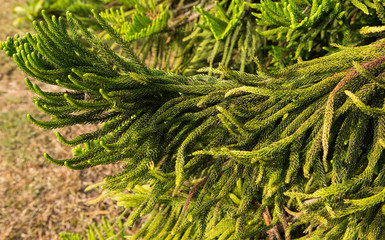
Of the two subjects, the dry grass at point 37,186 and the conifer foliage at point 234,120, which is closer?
the conifer foliage at point 234,120

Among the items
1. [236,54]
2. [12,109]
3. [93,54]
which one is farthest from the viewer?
[12,109]

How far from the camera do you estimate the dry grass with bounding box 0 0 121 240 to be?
4.29 metres

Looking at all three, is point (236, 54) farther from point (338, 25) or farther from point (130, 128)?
point (130, 128)

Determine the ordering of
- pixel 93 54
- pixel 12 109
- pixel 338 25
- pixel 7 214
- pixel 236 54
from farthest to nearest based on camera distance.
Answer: pixel 12 109 → pixel 7 214 → pixel 236 54 → pixel 338 25 → pixel 93 54

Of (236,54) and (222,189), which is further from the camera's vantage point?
(236,54)

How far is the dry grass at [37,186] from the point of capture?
14.1 feet

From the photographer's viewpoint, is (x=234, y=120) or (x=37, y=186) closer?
(x=234, y=120)

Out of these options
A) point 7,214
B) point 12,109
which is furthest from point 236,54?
point 12,109

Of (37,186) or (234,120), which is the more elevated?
(37,186)

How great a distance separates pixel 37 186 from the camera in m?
4.65

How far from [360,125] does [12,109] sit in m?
5.92

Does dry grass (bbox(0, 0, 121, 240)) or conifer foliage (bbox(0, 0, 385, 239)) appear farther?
Result: dry grass (bbox(0, 0, 121, 240))

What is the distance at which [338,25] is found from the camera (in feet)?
6.39

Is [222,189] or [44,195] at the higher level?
[44,195]
